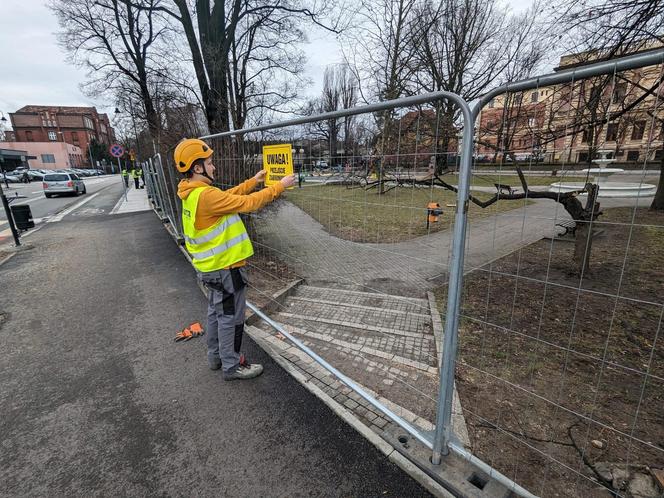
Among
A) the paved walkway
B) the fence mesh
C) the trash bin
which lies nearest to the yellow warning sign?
the fence mesh

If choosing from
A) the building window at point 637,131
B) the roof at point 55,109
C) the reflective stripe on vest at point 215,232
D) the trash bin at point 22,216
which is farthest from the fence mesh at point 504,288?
the roof at point 55,109

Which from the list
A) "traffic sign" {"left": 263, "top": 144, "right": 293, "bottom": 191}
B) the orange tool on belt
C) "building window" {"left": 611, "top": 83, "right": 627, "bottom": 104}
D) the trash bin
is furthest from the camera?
the trash bin

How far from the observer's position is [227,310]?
2.86 meters

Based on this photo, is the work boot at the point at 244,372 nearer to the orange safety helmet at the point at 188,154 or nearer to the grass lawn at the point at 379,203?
the grass lawn at the point at 379,203

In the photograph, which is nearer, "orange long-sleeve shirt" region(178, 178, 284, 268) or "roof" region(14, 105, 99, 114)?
"orange long-sleeve shirt" region(178, 178, 284, 268)

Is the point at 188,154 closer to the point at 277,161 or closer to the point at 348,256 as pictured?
the point at 277,161

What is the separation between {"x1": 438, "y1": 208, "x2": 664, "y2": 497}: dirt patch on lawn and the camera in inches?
81.6

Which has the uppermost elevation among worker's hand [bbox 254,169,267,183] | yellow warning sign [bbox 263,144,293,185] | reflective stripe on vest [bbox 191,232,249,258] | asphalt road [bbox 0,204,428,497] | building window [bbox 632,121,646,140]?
building window [bbox 632,121,646,140]

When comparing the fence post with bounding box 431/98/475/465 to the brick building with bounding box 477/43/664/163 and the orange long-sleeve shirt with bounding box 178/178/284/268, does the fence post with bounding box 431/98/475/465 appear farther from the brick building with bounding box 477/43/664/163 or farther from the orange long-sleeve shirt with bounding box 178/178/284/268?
the orange long-sleeve shirt with bounding box 178/178/284/268

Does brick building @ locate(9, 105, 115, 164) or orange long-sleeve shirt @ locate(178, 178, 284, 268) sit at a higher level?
brick building @ locate(9, 105, 115, 164)

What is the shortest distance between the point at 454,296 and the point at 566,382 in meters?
2.06

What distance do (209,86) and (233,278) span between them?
9.16 m

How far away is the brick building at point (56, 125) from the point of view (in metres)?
75.4

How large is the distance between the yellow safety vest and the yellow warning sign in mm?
591
